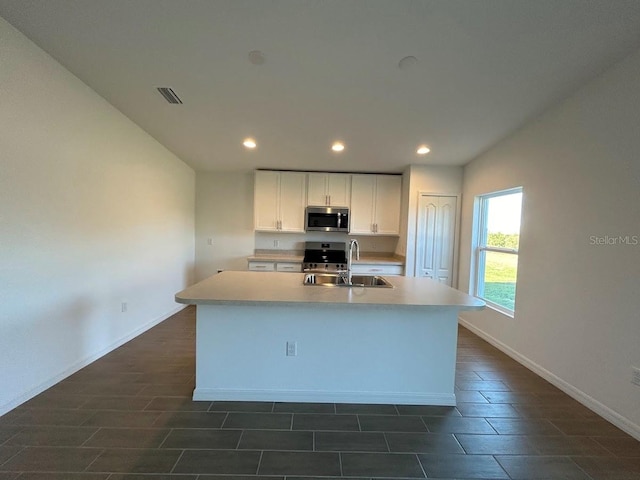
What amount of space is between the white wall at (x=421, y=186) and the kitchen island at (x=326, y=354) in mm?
2175

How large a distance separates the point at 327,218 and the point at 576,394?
3.45 meters

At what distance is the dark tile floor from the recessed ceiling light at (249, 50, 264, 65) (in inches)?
103

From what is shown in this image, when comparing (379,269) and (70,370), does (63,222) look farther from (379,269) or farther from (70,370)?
(379,269)

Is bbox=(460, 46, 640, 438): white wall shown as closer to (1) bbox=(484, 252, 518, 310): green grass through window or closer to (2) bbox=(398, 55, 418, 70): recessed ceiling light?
(1) bbox=(484, 252, 518, 310): green grass through window

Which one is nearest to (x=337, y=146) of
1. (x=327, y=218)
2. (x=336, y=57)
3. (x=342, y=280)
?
(x=327, y=218)

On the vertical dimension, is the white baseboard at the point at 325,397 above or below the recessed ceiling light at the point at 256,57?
below

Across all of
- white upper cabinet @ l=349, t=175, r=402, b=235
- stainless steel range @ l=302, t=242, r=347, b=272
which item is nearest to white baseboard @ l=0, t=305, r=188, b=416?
stainless steel range @ l=302, t=242, r=347, b=272

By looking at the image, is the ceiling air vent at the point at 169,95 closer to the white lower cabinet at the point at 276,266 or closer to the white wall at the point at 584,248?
the white lower cabinet at the point at 276,266

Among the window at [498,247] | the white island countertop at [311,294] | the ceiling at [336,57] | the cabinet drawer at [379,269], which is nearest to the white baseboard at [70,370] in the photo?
the white island countertop at [311,294]

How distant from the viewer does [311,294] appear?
6.97 ft

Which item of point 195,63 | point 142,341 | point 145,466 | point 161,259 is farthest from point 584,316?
point 161,259

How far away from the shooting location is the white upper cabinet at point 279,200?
4691 millimetres

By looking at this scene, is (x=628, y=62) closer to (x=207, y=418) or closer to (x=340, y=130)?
(x=340, y=130)

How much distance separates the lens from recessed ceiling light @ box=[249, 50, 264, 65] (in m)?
2.16
